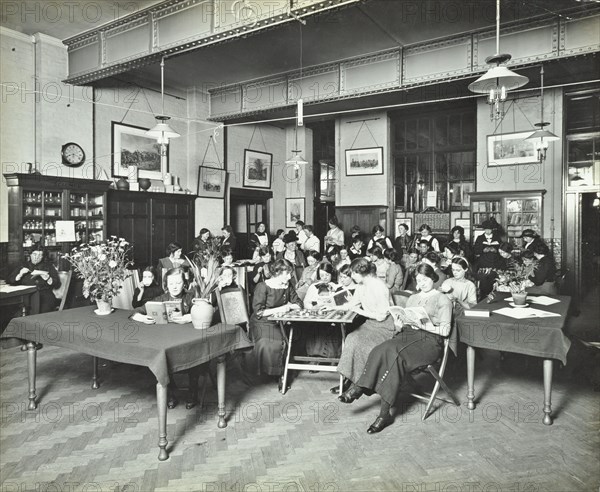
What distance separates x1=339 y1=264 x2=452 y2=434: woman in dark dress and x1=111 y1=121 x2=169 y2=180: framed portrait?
6.46 metres

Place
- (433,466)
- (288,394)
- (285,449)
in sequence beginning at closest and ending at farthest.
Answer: (433,466) → (285,449) → (288,394)

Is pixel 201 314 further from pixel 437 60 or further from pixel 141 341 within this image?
pixel 437 60

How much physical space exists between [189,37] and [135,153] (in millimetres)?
3958

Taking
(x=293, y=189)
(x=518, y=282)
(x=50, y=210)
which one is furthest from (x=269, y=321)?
(x=293, y=189)

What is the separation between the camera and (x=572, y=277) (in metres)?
9.84

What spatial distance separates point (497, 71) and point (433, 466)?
10.8ft

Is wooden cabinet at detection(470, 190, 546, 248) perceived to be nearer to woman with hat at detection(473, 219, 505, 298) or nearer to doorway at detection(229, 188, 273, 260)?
woman with hat at detection(473, 219, 505, 298)

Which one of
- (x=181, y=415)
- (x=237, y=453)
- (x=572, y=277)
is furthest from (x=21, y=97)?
(x=572, y=277)

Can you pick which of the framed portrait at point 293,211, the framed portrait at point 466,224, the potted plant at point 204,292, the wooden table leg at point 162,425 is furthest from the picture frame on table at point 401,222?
the wooden table leg at point 162,425

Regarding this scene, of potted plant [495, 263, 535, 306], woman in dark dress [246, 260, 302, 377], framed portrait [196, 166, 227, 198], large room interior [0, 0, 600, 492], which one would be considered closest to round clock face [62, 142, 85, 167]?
large room interior [0, 0, 600, 492]

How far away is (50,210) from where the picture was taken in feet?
25.8

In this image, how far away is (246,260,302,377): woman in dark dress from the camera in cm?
486

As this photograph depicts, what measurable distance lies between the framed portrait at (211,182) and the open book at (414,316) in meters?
7.68

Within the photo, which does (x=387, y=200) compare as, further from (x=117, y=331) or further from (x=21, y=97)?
(x=117, y=331)
